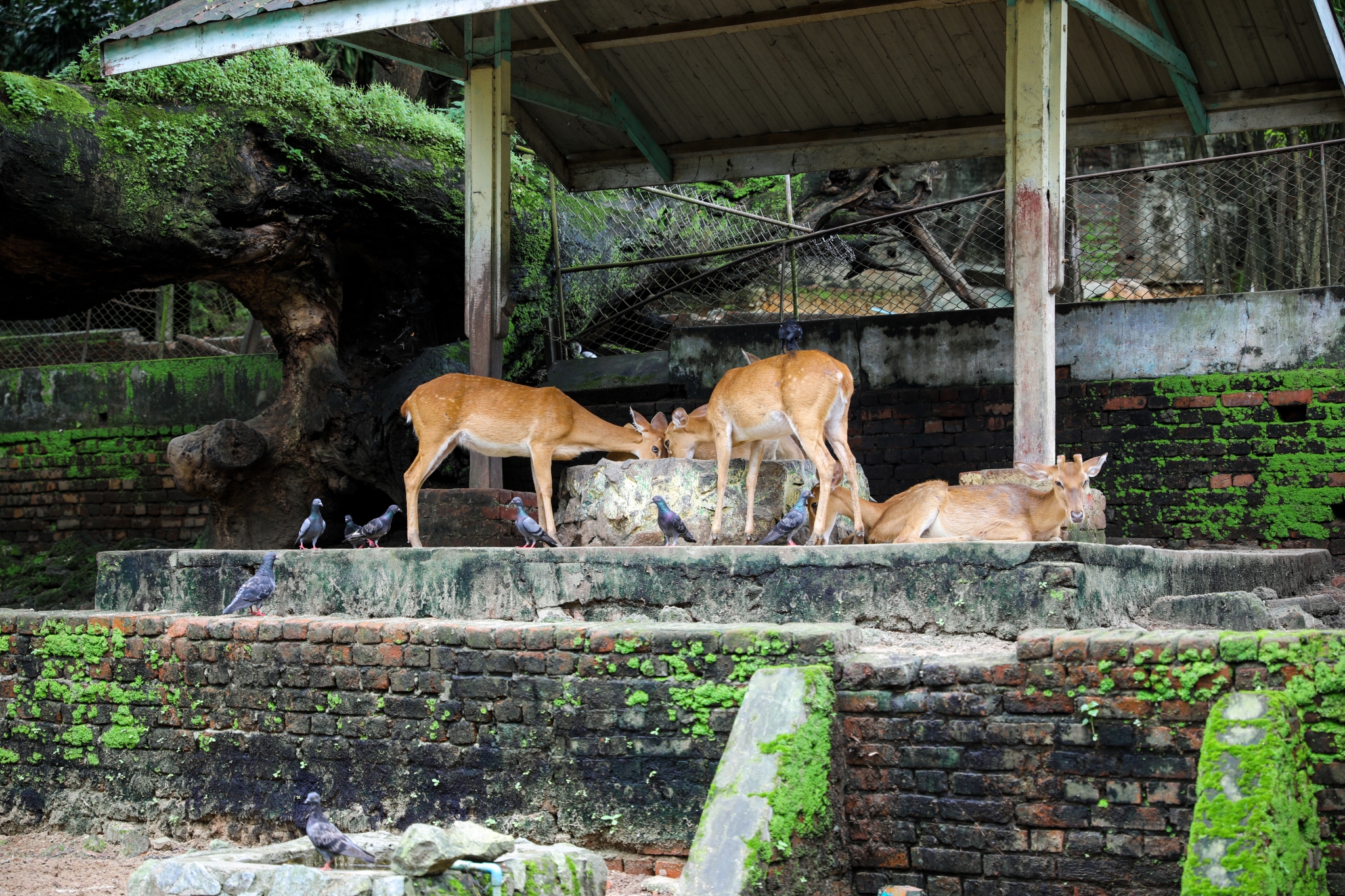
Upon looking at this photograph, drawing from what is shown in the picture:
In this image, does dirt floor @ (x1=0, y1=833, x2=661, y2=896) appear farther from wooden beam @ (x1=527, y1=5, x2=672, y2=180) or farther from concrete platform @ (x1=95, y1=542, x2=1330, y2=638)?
wooden beam @ (x1=527, y1=5, x2=672, y2=180)

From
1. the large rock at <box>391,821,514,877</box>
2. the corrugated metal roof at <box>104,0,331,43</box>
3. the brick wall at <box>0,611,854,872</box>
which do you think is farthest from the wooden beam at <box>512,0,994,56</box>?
the large rock at <box>391,821,514,877</box>

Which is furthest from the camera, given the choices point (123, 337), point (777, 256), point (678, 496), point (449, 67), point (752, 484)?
point (123, 337)

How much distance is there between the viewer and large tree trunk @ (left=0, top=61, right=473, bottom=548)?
29.6 feet

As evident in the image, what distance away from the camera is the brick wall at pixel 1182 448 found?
29.8 ft

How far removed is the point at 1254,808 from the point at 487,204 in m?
6.38

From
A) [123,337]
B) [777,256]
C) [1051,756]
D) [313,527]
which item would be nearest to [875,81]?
[777,256]

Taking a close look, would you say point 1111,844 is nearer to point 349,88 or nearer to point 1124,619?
point 1124,619

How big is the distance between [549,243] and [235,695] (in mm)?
7621

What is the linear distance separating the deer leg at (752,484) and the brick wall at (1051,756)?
7.19 ft

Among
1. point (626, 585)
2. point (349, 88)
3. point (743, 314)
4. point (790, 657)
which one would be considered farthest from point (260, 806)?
point (743, 314)


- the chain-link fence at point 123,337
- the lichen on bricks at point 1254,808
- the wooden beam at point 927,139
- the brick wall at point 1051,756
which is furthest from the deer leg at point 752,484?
the chain-link fence at point 123,337

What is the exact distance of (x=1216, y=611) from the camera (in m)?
5.80

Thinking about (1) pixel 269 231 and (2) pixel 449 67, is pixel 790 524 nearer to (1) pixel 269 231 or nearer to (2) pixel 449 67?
(2) pixel 449 67

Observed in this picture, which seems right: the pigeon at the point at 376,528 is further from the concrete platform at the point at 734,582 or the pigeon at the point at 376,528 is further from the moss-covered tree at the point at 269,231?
the moss-covered tree at the point at 269,231
